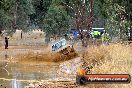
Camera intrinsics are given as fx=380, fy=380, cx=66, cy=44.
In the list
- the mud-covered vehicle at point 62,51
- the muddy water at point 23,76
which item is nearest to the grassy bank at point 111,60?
the muddy water at point 23,76

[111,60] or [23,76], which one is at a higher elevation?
[111,60]

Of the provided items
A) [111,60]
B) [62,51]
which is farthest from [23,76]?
[62,51]

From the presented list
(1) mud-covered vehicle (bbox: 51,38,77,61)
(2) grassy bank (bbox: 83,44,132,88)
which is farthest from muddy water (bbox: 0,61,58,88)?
(1) mud-covered vehicle (bbox: 51,38,77,61)

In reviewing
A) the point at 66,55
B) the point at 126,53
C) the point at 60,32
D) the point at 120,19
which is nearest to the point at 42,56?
the point at 66,55

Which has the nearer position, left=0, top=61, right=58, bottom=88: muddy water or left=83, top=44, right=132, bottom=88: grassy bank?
left=83, top=44, right=132, bottom=88: grassy bank

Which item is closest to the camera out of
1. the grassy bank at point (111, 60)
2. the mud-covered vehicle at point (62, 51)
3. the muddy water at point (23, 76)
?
the grassy bank at point (111, 60)

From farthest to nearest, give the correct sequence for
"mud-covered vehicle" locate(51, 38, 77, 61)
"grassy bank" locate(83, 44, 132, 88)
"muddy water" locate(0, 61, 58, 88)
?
1. "mud-covered vehicle" locate(51, 38, 77, 61)
2. "muddy water" locate(0, 61, 58, 88)
3. "grassy bank" locate(83, 44, 132, 88)

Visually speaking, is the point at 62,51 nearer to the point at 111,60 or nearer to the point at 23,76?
the point at 23,76

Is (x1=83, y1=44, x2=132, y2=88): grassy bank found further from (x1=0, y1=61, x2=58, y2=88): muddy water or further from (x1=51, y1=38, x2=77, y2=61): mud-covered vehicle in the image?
(x1=51, y1=38, x2=77, y2=61): mud-covered vehicle

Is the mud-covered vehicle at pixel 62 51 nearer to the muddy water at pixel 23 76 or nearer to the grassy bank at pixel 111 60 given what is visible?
the muddy water at pixel 23 76

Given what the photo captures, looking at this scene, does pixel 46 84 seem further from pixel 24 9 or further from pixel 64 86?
pixel 24 9

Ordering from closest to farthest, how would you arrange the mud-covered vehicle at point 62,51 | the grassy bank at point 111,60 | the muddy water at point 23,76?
the grassy bank at point 111,60, the muddy water at point 23,76, the mud-covered vehicle at point 62,51

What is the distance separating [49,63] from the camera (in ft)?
84.6

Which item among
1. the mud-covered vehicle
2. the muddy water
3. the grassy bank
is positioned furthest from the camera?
the mud-covered vehicle
